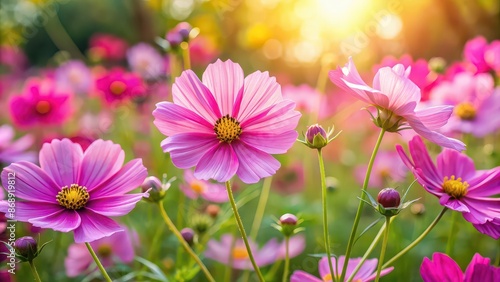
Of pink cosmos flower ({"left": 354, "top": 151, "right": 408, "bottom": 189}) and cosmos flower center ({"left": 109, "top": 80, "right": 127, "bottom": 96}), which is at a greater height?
cosmos flower center ({"left": 109, "top": 80, "right": 127, "bottom": 96})

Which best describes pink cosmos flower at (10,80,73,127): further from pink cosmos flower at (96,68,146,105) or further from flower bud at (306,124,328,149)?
flower bud at (306,124,328,149)

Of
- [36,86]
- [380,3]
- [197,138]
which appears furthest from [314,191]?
[197,138]

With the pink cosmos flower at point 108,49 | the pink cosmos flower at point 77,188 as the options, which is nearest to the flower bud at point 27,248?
the pink cosmos flower at point 77,188

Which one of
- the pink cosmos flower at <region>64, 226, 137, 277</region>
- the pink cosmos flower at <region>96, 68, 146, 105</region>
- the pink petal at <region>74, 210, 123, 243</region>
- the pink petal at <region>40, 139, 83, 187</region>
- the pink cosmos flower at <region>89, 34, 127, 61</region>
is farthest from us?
the pink cosmos flower at <region>89, 34, 127, 61</region>

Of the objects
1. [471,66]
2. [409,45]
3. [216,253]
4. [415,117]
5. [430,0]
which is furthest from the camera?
[409,45]

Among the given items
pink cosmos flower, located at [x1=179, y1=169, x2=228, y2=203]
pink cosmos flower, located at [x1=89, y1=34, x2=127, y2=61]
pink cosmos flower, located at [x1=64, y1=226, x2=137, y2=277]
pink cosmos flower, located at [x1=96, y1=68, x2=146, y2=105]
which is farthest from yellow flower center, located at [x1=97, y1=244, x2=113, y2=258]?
pink cosmos flower, located at [x1=89, y1=34, x2=127, y2=61]

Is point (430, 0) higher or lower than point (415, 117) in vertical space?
higher

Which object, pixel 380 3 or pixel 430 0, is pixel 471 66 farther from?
pixel 430 0
